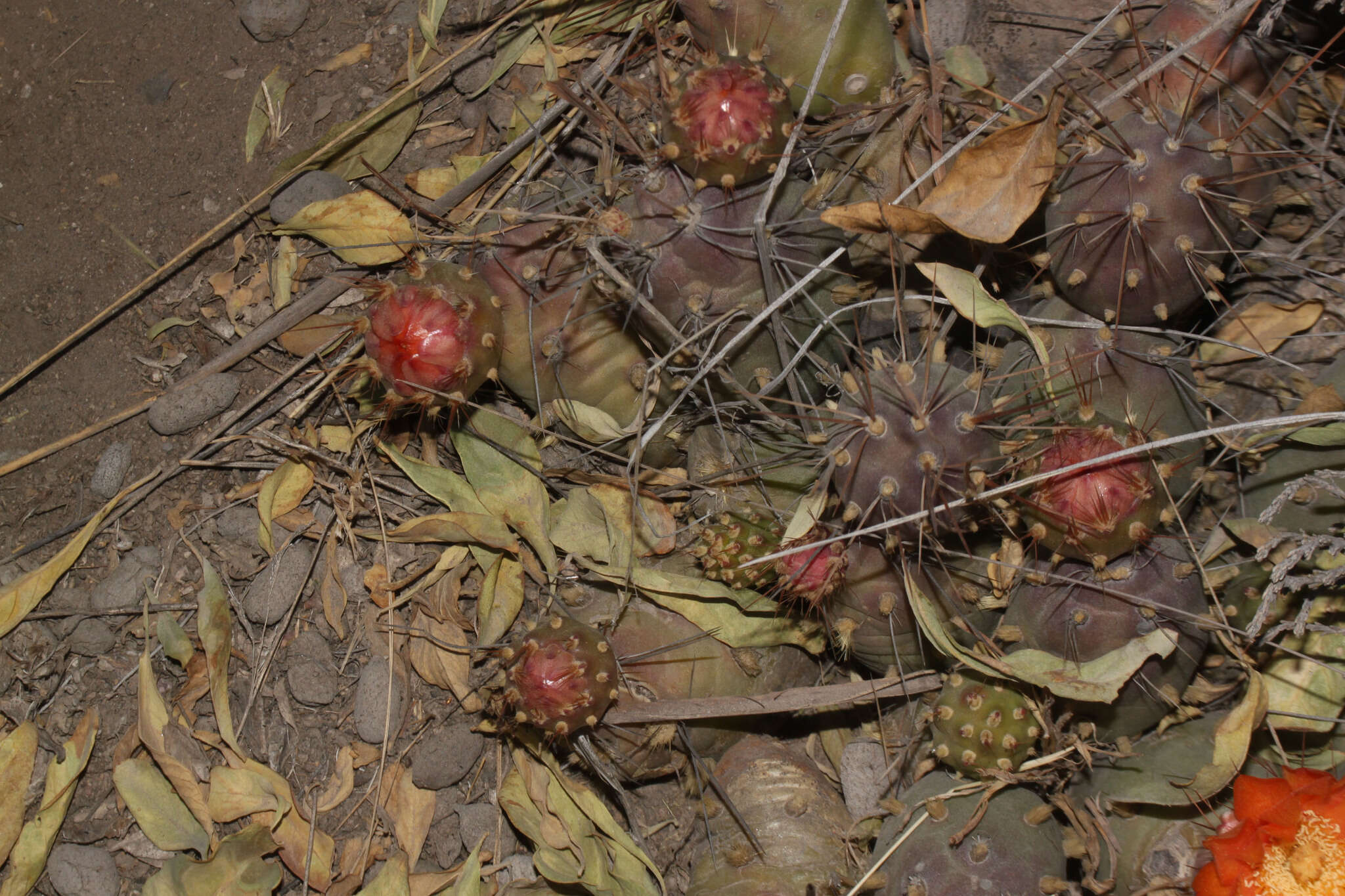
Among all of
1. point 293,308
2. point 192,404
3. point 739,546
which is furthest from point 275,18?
point 739,546

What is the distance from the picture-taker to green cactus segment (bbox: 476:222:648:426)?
187 centimetres

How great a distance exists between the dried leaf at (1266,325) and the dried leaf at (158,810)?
87.1 inches

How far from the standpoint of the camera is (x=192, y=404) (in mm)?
2197

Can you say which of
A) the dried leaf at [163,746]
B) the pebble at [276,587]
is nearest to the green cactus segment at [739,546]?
the pebble at [276,587]

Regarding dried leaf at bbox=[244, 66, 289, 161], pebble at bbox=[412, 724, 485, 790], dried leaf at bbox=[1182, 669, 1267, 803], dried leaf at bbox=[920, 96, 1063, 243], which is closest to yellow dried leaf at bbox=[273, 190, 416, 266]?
dried leaf at bbox=[244, 66, 289, 161]

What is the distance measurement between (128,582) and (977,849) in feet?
5.99

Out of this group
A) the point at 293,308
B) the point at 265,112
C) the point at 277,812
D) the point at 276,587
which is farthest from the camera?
the point at 265,112

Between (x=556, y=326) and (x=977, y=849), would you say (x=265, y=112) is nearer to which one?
(x=556, y=326)

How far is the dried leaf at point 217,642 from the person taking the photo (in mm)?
2027

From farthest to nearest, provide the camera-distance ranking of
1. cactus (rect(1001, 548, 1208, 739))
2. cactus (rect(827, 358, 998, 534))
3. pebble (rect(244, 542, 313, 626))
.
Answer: pebble (rect(244, 542, 313, 626)), cactus (rect(1001, 548, 1208, 739)), cactus (rect(827, 358, 998, 534))

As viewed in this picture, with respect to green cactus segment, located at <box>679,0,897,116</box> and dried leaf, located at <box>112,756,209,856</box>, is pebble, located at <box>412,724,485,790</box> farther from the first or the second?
green cactus segment, located at <box>679,0,897,116</box>

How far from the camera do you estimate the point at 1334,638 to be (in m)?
1.72

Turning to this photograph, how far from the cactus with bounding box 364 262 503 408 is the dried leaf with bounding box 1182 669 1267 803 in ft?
4.67

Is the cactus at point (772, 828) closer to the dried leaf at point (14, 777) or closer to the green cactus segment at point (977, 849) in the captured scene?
the green cactus segment at point (977, 849)
